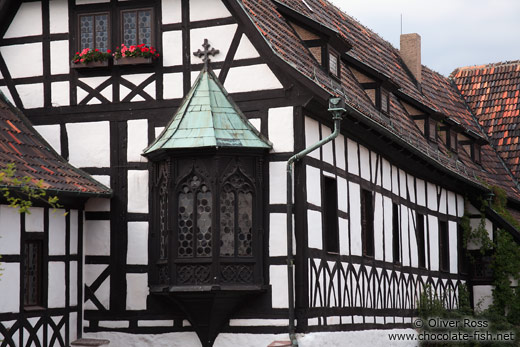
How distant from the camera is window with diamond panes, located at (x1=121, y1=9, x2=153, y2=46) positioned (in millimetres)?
19828

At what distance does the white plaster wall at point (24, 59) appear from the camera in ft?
66.6

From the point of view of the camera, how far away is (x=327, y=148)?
789 inches

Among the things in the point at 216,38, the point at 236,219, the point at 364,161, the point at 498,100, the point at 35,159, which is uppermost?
the point at 498,100

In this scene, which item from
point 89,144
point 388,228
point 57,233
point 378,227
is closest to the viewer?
point 57,233

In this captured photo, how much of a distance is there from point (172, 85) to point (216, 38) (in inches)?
47.7

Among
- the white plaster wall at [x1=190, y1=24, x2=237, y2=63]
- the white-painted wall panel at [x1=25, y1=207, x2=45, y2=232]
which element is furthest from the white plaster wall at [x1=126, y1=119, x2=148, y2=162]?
the white-painted wall panel at [x1=25, y1=207, x2=45, y2=232]

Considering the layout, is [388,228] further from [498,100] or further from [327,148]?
[498,100]

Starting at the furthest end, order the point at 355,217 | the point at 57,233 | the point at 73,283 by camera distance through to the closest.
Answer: the point at 355,217
the point at 73,283
the point at 57,233

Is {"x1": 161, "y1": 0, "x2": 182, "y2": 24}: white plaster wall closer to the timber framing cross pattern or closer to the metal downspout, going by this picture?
the timber framing cross pattern

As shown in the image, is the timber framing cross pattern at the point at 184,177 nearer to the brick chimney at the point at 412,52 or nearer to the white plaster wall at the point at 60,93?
the white plaster wall at the point at 60,93

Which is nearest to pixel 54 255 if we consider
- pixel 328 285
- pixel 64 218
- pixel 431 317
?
pixel 64 218

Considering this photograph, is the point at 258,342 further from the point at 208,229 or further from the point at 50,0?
the point at 50,0

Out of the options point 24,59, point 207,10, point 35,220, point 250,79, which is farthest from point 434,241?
point 35,220

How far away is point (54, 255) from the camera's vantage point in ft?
61.7
